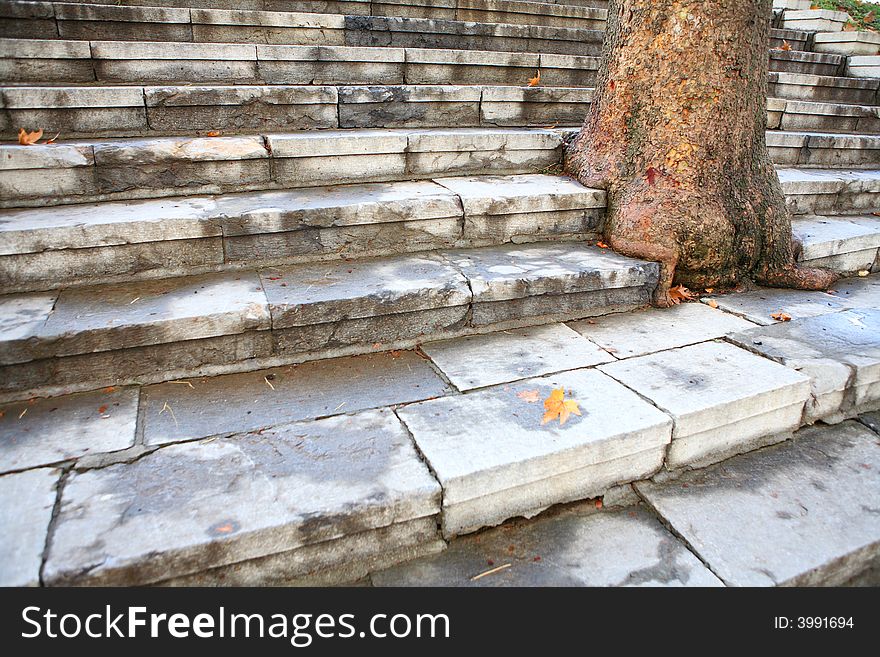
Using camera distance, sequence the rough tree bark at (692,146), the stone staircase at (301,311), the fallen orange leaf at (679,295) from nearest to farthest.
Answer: the stone staircase at (301,311) < the rough tree bark at (692,146) < the fallen orange leaf at (679,295)

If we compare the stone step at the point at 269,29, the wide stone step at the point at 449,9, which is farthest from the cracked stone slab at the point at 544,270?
the wide stone step at the point at 449,9

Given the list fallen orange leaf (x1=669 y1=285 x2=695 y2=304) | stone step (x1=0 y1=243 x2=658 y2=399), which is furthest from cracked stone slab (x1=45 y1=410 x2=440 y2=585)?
fallen orange leaf (x1=669 y1=285 x2=695 y2=304)

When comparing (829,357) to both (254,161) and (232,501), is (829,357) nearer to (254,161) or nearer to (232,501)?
(232,501)

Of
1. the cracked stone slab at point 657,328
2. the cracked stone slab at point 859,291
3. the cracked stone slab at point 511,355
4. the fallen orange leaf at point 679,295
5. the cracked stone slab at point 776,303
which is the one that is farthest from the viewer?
the cracked stone slab at point 859,291

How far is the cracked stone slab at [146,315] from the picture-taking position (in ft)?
7.45

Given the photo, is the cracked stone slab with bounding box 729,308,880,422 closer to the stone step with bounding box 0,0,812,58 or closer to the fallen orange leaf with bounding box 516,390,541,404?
the fallen orange leaf with bounding box 516,390,541,404

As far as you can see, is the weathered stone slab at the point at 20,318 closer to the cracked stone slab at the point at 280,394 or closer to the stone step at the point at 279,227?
the stone step at the point at 279,227

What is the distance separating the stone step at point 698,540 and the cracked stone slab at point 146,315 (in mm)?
1237

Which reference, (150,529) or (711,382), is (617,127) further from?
(150,529)

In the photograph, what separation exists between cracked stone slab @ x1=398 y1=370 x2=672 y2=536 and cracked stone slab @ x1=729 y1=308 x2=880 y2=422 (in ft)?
3.01

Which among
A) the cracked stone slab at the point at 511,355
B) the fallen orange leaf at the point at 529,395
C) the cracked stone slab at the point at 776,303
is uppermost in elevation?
the cracked stone slab at the point at 776,303

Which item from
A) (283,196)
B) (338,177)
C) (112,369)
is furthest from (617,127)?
(112,369)

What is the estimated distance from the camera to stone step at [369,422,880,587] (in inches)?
75.3
